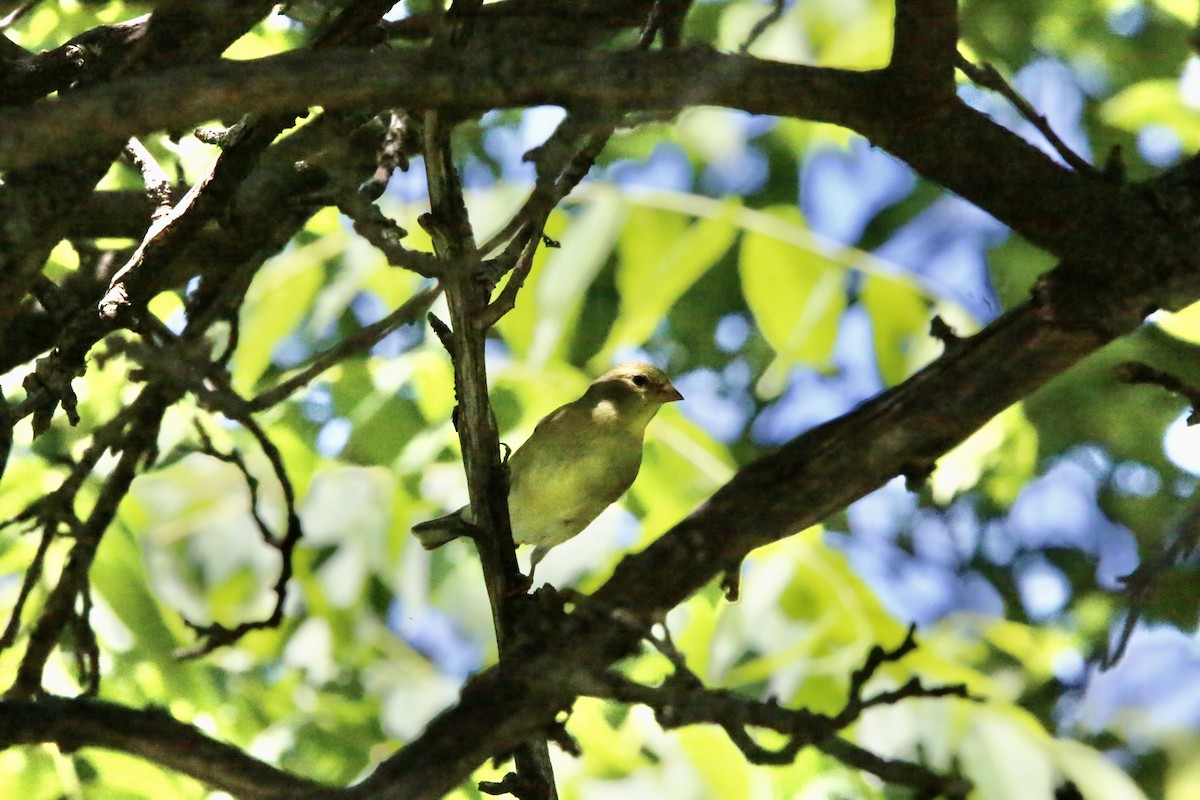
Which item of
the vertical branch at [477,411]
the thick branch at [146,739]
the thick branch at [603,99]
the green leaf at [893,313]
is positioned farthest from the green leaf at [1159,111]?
the thick branch at [146,739]

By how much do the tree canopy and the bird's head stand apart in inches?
10.7

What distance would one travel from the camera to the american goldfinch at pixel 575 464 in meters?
4.84

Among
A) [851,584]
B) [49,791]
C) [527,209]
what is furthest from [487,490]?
[851,584]

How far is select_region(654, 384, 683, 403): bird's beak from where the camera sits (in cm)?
521

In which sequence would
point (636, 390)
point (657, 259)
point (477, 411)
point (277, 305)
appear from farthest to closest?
1. point (636, 390)
2. point (657, 259)
3. point (277, 305)
4. point (477, 411)

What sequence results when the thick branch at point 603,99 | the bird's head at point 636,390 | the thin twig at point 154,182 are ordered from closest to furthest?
the thick branch at point 603,99
the thin twig at point 154,182
the bird's head at point 636,390

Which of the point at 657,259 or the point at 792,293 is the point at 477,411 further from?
the point at 657,259

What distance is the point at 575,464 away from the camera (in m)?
4.90

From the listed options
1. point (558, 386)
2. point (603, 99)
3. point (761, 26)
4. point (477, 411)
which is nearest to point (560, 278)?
point (558, 386)

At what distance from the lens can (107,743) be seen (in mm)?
2662

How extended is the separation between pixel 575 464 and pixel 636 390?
1.53 feet

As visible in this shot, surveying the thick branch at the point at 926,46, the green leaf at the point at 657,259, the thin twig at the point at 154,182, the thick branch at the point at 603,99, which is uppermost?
the green leaf at the point at 657,259

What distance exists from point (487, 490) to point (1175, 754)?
6162mm

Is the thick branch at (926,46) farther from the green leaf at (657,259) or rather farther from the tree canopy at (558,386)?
the green leaf at (657,259)
